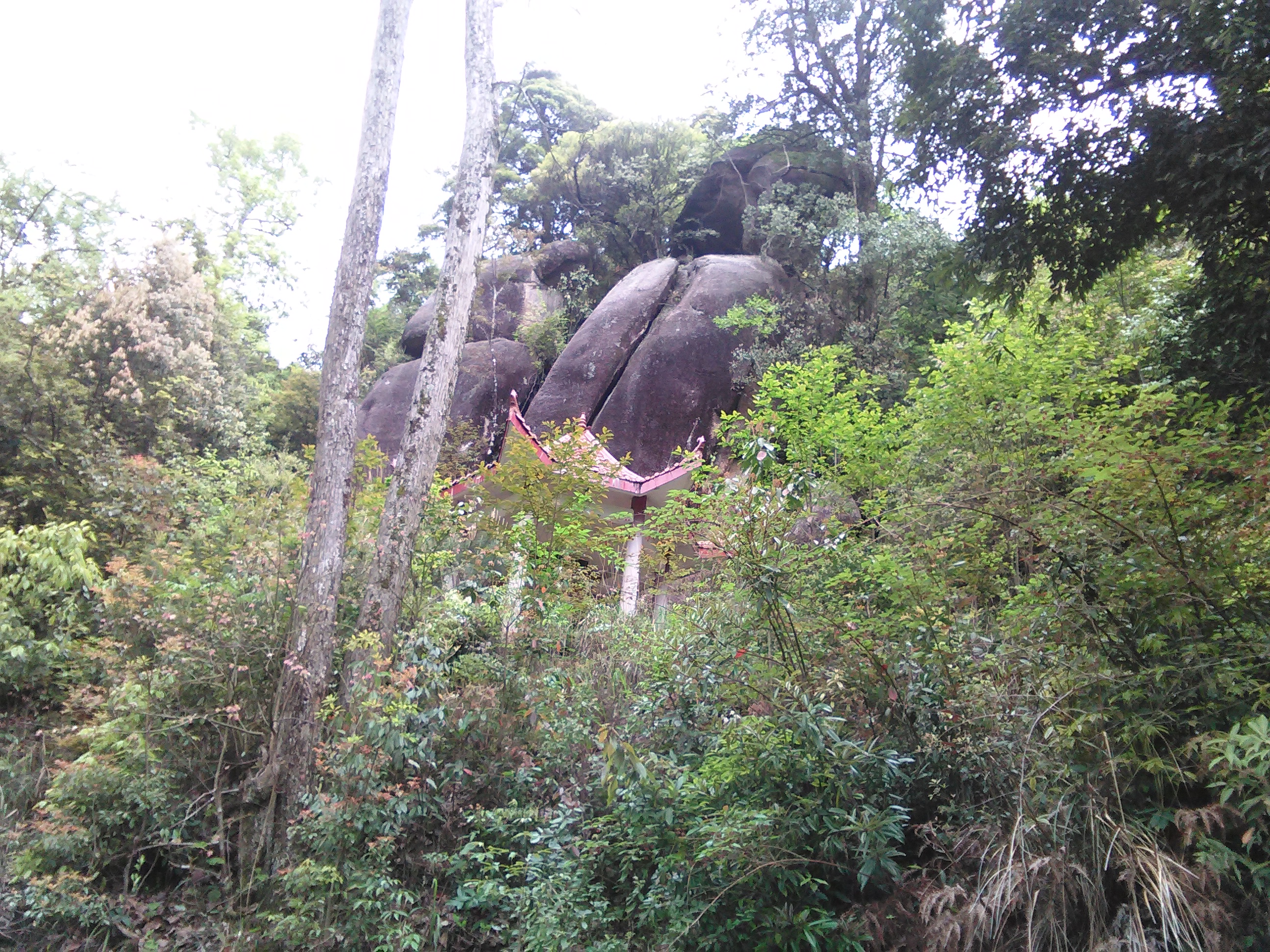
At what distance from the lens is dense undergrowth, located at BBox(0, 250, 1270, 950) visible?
125 inches

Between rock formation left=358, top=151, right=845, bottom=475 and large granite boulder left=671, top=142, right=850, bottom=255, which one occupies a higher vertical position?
large granite boulder left=671, top=142, right=850, bottom=255

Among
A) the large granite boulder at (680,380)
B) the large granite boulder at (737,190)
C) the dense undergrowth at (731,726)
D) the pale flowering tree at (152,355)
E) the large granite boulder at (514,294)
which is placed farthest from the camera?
the large granite boulder at (514,294)

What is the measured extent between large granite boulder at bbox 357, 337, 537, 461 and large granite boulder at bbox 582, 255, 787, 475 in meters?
1.15

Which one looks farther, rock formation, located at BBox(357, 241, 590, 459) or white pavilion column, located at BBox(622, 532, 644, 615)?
rock formation, located at BBox(357, 241, 590, 459)

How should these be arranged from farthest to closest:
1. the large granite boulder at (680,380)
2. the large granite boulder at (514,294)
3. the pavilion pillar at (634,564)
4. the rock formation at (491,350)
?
the large granite boulder at (514,294)
the rock formation at (491,350)
the large granite boulder at (680,380)
the pavilion pillar at (634,564)

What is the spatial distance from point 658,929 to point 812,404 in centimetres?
766

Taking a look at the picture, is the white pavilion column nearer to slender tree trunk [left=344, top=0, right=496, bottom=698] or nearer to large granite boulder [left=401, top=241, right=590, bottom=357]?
slender tree trunk [left=344, top=0, right=496, bottom=698]

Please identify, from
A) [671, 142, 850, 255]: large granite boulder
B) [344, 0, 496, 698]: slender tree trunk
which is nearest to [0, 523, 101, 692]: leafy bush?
[344, 0, 496, 698]: slender tree trunk

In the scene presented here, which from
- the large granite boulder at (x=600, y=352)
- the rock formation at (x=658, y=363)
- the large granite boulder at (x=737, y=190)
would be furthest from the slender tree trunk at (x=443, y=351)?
the large granite boulder at (x=737, y=190)

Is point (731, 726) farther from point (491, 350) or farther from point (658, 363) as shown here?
point (491, 350)

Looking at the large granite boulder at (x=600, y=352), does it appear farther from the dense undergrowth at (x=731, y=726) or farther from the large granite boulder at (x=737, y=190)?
the dense undergrowth at (x=731, y=726)

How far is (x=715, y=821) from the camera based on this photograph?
3.86 m

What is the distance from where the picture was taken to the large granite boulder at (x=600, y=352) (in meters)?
15.8

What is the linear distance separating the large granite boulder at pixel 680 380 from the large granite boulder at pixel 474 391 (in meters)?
1.15
